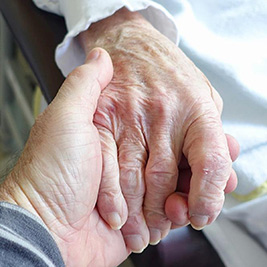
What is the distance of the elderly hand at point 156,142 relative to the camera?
597 mm

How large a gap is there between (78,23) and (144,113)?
0.67ft

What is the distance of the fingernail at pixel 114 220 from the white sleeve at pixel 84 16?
28 cm

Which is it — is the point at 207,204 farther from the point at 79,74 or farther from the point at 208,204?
the point at 79,74

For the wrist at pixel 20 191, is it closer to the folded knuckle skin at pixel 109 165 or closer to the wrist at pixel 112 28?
the folded knuckle skin at pixel 109 165

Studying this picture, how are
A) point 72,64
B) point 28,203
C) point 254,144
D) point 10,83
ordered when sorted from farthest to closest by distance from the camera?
point 10,83 → point 72,64 → point 254,144 → point 28,203

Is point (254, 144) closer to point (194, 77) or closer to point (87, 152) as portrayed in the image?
point (194, 77)

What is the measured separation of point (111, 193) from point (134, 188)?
0.10 feet

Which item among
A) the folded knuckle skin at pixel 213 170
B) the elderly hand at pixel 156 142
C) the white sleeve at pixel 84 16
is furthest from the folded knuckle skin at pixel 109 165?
the white sleeve at pixel 84 16

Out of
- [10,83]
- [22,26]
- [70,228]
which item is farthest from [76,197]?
[10,83]

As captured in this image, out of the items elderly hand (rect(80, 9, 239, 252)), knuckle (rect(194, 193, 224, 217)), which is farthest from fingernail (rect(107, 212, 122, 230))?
knuckle (rect(194, 193, 224, 217))

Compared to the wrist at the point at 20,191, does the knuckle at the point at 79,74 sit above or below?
above

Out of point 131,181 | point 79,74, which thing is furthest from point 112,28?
point 131,181

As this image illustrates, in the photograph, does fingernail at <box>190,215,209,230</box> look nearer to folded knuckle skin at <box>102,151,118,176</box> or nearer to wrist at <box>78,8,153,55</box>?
folded knuckle skin at <box>102,151,118,176</box>

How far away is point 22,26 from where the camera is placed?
813mm
